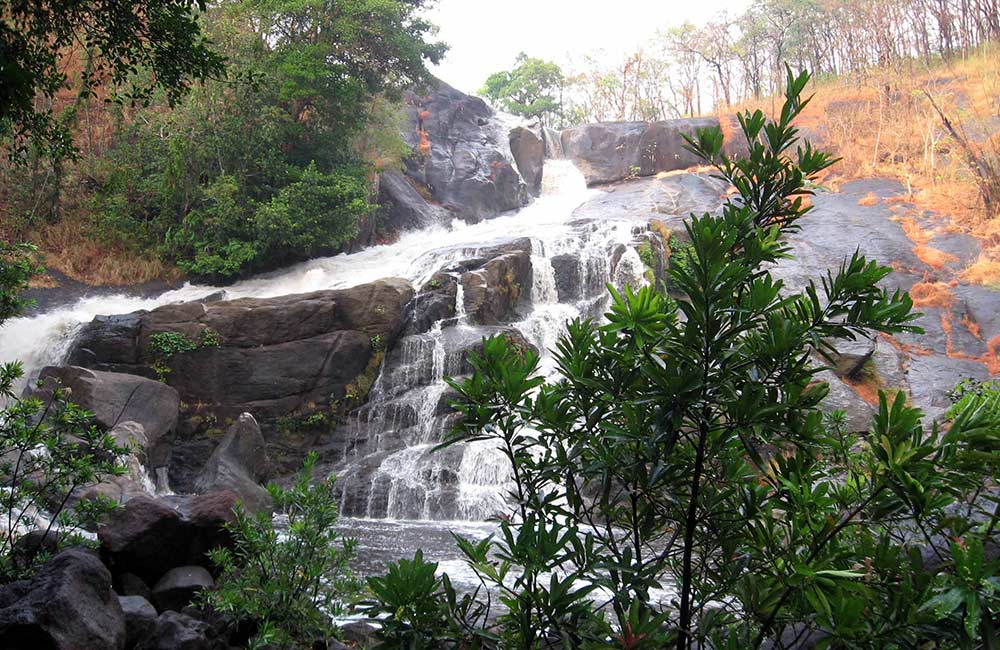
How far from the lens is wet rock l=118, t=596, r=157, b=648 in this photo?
3992mm

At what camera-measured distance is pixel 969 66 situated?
22.5m

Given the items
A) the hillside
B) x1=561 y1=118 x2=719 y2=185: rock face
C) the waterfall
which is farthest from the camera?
x1=561 y1=118 x2=719 y2=185: rock face

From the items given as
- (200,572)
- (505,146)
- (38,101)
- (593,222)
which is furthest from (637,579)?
(505,146)

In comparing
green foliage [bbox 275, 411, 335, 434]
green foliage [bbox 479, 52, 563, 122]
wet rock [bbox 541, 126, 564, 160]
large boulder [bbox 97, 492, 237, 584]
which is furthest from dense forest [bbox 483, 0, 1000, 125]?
large boulder [bbox 97, 492, 237, 584]

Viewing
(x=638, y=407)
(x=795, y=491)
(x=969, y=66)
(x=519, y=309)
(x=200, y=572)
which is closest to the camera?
(x=795, y=491)

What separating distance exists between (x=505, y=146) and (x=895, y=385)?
17575mm

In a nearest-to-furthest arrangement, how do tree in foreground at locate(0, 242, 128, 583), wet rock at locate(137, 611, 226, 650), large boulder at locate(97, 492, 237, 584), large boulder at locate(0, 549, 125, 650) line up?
large boulder at locate(0, 549, 125, 650), wet rock at locate(137, 611, 226, 650), tree in foreground at locate(0, 242, 128, 583), large boulder at locate(97, 492, 237, 584)

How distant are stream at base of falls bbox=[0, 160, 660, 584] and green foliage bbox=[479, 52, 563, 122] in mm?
16388

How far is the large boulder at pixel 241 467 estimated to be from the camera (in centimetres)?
910

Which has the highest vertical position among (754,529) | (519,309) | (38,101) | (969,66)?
(38,101)

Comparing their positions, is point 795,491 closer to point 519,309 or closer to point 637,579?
point 637,579

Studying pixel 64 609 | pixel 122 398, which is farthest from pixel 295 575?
pixel 122 398

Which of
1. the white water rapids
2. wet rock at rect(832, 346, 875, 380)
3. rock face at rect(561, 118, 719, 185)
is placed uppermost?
rock face at rect(561, 118, 719, 185)

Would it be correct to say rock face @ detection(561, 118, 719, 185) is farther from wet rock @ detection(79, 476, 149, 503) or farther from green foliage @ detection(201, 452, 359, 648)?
green foliage @ detection(201, 452, 359, 648)
